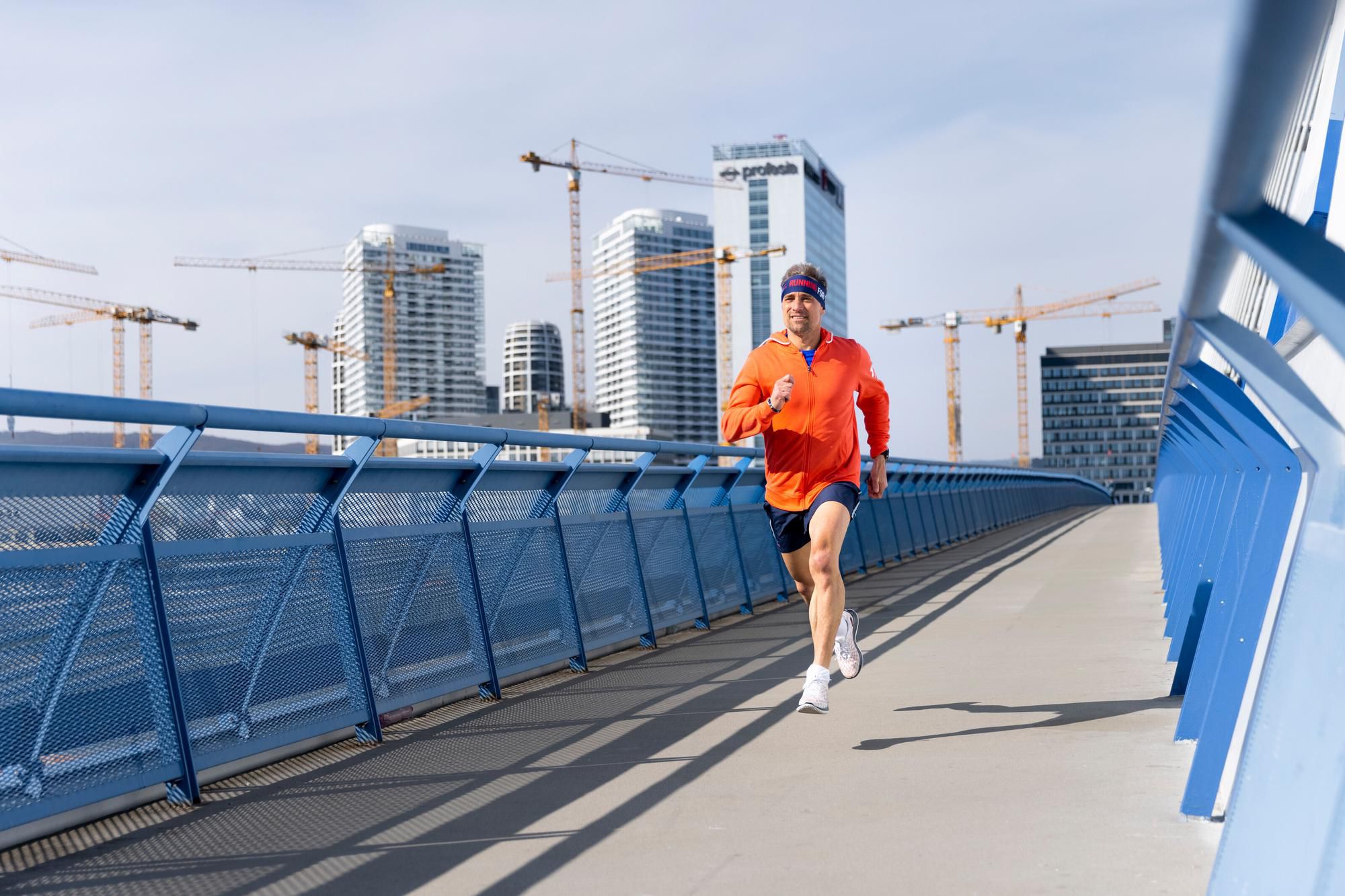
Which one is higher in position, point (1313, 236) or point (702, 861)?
point (1313, 236)

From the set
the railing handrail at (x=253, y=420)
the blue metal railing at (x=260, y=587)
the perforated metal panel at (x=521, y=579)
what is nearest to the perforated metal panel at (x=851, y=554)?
the blue metal railing at (x=260, y=587)

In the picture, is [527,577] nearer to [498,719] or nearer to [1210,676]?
[498,719]

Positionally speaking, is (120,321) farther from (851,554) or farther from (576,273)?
(851,554)

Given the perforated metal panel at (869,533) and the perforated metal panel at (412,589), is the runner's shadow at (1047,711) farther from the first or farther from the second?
the perforated metal panel at (869,533)

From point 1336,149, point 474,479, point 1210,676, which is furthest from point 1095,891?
point 474,479

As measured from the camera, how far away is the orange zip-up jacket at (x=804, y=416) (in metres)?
6.49

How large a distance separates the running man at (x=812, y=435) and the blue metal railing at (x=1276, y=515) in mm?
2142

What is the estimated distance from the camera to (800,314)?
6488 mm

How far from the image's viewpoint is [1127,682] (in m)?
7.34

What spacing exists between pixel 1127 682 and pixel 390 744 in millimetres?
3827

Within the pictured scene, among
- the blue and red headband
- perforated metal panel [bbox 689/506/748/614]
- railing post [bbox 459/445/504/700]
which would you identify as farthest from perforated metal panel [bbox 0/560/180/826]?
perforated metal panel [bbox 689/506/748/614]

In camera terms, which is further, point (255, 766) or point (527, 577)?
point (527, 577)

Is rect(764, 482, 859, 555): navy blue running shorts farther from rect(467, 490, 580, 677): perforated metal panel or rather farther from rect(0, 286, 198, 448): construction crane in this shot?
rect(0, 286, 198, 448): construction crane

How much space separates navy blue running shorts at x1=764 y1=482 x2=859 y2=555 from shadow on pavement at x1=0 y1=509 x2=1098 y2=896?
0.85m
